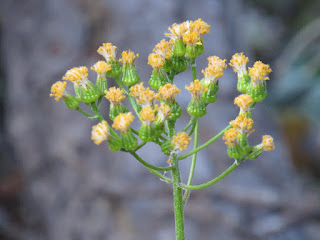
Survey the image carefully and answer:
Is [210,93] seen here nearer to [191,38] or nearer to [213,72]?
[213,72]

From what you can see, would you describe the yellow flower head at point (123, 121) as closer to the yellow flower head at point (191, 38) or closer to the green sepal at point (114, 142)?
the green sepal at point (114, 142)

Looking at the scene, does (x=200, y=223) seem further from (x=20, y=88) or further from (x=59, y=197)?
(x=20, y=88)

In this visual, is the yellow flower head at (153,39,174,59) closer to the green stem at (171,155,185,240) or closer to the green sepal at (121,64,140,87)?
the green sepal at (121,64,140,87)

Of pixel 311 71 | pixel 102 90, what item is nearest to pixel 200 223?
pixel 102 90

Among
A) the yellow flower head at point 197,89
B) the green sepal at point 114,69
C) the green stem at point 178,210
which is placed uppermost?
the green sepal at point 114,69

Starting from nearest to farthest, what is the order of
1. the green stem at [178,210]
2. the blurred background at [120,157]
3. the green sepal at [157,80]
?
the green stem at [178,210]
the green sepal at [157,80]
the blurred background at [120,157]

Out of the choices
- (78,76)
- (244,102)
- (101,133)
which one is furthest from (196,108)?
(78,76)

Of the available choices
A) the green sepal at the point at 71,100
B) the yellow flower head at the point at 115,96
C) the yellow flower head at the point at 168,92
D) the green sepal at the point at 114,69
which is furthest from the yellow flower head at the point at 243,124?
the green sepal at the point at 71,100
